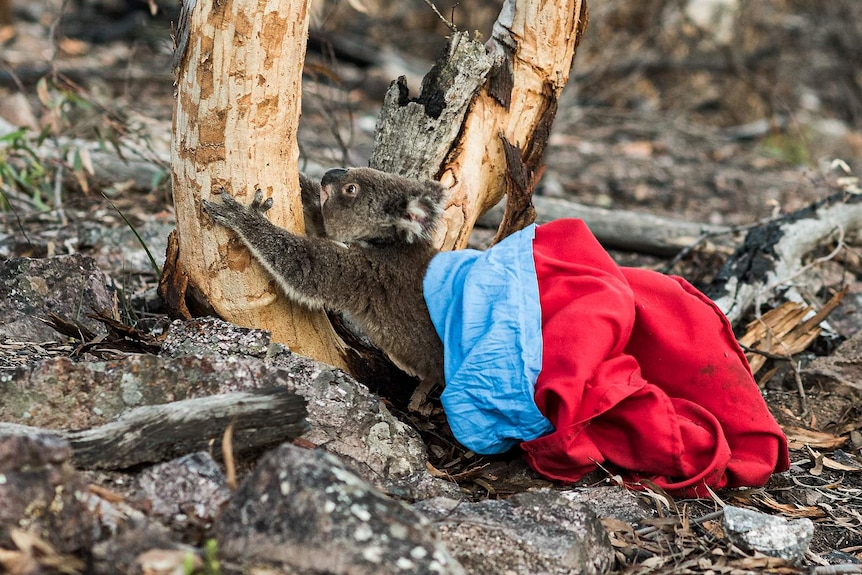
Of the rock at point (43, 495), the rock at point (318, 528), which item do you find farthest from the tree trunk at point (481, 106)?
the rock at point (43, 495)

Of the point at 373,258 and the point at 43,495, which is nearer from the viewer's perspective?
the point at 43,495

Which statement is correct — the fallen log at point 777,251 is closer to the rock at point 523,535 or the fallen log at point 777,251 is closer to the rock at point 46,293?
the rock at point 523,535

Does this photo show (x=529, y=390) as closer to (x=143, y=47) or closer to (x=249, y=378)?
(x=249, y=378)

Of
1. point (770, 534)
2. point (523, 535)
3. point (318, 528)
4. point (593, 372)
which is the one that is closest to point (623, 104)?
point (593, 372)

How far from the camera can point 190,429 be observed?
2.54m

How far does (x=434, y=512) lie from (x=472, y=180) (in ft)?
6.05

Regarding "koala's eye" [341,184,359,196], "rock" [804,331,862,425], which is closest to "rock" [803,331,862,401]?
"rock" [804,331,862,425]

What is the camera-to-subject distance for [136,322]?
150 inches

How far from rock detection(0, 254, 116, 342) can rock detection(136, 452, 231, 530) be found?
1.44 meters

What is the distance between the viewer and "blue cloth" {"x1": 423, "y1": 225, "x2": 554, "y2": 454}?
10.4ft

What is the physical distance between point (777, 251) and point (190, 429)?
146 inches

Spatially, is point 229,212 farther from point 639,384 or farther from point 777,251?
point 777,251

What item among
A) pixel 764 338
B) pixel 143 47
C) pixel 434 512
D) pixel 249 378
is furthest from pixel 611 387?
pixel 143 47

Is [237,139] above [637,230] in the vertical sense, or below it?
above
